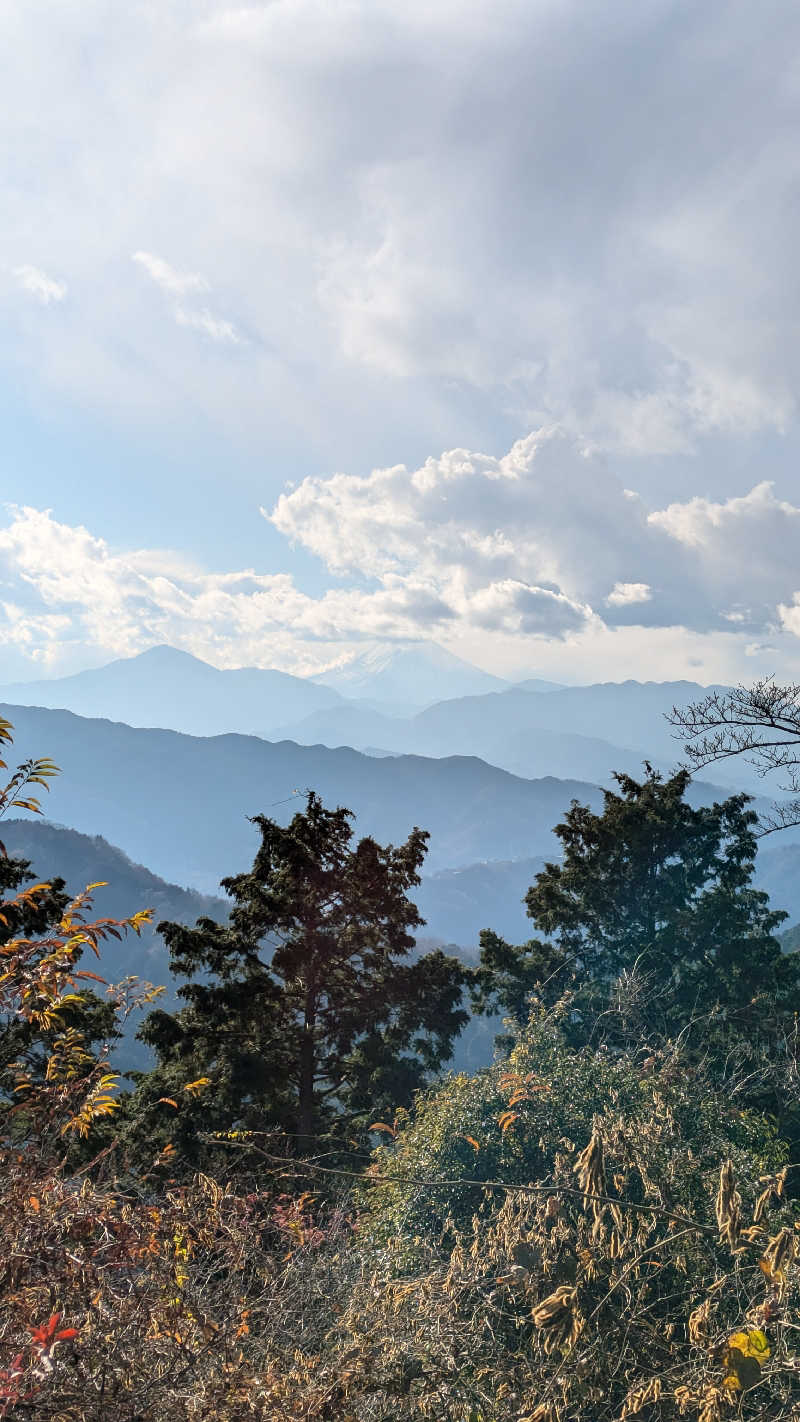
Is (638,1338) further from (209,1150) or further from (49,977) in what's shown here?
(209,1150)

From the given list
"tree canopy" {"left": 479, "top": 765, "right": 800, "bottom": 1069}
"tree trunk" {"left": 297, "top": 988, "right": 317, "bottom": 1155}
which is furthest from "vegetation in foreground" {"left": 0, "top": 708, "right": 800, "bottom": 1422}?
"tree canopy" {"left": 479, "top": 765, "right": 800, "bottom": 1069}

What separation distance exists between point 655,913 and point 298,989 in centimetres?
1036

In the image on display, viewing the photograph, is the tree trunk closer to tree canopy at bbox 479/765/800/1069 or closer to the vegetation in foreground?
the vegetation in foreground

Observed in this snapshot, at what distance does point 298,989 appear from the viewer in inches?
591

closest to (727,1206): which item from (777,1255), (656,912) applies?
(777,1255)

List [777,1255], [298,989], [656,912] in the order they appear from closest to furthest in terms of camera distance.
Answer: [777,1255], [298,989], [656,912]

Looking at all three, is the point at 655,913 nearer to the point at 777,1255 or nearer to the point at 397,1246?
the point at 397,1246

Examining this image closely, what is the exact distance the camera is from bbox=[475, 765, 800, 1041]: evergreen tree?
717 inches

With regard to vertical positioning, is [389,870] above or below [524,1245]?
above

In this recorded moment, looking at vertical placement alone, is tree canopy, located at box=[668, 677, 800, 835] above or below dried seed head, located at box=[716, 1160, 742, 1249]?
above

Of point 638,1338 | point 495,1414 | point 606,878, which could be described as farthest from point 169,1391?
point 606,878

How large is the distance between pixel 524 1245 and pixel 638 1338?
2.25 ft

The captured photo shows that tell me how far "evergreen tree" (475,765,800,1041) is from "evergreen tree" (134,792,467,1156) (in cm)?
486

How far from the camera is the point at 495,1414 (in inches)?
143
